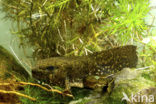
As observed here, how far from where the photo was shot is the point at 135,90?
1091 millimetres

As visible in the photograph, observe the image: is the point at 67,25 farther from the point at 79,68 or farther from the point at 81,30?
the point at 79,68

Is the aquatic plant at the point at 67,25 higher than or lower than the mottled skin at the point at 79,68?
higher

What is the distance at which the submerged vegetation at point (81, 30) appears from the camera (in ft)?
4.30

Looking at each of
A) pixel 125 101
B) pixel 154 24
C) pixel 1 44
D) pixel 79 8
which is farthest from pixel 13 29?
pixel 154 24

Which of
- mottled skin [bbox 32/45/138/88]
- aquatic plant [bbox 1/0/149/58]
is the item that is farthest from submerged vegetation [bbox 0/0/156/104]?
mottled skin [bbox 32/45/138/88]

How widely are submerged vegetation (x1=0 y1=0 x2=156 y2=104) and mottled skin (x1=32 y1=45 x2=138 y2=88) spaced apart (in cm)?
11

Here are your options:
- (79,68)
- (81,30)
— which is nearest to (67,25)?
(81,30)

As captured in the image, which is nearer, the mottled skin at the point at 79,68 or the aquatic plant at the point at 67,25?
the mottled skin at the point at 79,68

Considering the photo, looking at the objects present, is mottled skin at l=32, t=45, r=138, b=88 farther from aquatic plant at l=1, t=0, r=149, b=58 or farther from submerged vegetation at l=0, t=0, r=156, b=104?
aquatic plant at l=1, t=0, r=149, b=58

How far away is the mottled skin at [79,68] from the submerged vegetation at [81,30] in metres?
0.11

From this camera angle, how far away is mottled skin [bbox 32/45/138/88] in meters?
1.36

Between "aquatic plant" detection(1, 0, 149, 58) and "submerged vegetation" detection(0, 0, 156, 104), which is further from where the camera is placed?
"aquatic plant" detection(1, 0, 149, 58)

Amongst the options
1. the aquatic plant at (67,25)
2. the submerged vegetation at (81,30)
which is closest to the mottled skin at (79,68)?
the submerged vegetation at (81,30)

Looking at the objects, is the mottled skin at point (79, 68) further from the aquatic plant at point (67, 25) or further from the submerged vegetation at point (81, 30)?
the aquatic plant at point (67, 25)
